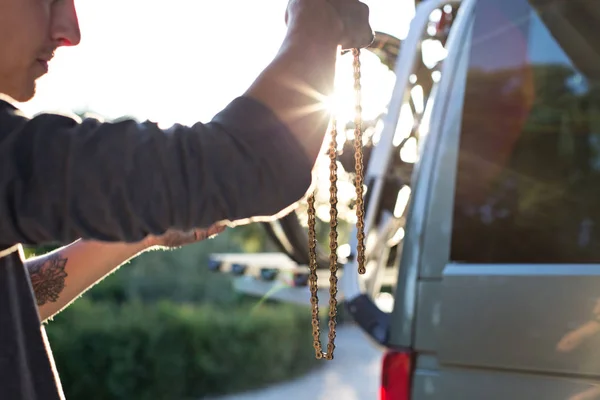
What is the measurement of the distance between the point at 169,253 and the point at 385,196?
6732 millimetres

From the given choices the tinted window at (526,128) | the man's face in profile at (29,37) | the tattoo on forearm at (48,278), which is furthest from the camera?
the tinted window at (526,128)

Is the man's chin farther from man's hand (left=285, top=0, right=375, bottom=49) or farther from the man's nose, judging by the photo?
man's hand (left=285, top=0, right=375, bottom=49)

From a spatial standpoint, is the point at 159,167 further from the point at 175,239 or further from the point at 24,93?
the point at 175,239

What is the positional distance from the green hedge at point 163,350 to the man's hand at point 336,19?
6.61m

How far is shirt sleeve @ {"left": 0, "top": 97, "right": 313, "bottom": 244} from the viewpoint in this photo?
0.69m

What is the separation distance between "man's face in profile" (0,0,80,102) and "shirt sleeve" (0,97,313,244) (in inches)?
5.7

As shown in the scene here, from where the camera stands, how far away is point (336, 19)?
80 centimetres

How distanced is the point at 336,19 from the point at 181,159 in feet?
0.78

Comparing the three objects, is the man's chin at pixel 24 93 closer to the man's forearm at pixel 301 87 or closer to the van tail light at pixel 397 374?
the man's forearm at pixel 301 87

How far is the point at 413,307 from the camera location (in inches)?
70.7

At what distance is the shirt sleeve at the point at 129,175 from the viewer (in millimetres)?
694

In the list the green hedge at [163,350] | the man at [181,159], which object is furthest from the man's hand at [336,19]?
the green hedge at [163,350]

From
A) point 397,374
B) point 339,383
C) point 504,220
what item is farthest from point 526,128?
point 339,383

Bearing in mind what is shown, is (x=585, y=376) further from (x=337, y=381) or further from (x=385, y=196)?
(x=337, y=381)
